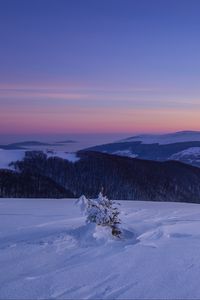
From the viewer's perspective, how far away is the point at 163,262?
823cm

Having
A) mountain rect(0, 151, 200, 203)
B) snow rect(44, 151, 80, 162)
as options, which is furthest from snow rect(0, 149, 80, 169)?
mountain rect(0, 151, 200, 203)

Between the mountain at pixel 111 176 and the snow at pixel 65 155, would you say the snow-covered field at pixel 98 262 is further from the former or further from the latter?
the snow at pixel 65 155

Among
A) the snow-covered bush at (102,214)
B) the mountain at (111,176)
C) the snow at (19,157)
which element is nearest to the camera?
the snow-covered bush at (102,214)

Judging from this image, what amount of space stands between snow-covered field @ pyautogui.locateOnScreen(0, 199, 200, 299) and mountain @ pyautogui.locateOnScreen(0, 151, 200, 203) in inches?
2870

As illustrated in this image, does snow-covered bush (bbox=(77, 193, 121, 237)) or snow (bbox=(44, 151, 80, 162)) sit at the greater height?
snow-covered bush (bbox=(77, 193, 121, 237))

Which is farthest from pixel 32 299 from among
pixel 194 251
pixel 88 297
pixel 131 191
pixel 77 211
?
pixel 131 191

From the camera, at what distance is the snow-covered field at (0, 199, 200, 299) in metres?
6.48

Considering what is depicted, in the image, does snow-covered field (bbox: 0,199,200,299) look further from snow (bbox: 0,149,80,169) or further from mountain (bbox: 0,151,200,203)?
snow (bbox: 0,149,80,169)

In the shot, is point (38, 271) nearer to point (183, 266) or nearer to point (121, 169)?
point (183, 266)

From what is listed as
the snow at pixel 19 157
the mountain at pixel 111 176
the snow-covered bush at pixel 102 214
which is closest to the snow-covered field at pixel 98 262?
the snow-covered bush at pixel 102 214

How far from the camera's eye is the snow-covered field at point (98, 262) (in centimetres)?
648

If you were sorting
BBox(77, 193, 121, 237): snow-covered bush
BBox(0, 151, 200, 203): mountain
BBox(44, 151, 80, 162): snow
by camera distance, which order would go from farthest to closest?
BBox(44, 151, 80, 162): snow
BBox(0, 151, 200, 203): mountain
BBox(77, 193, 121, 237): snow-covered bush

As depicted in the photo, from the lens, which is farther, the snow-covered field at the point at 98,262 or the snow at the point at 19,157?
the snow at the point at 19,157

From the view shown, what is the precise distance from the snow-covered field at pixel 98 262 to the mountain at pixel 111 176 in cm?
7291
